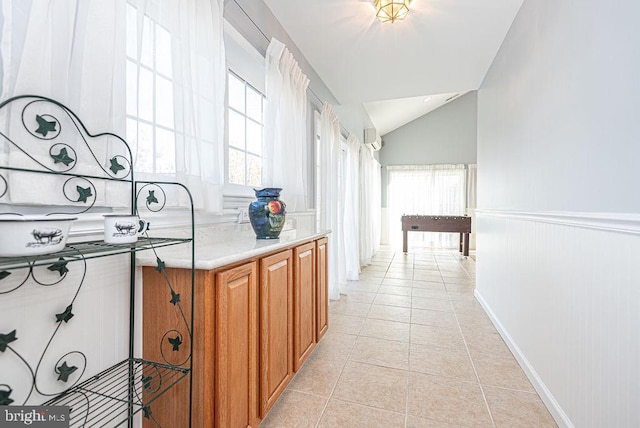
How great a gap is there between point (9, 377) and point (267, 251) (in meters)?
0.84

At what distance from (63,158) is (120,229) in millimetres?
256

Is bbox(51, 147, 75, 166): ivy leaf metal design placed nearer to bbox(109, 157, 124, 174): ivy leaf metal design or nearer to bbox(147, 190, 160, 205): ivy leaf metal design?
bbox(109, 157, 124, 174): ivy leaf metal design

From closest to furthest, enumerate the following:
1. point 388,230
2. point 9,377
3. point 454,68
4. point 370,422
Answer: point 9,377 → point 370,422 → point 454,68 → point 388,230

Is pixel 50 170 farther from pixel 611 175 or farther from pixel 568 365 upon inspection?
pixel 568 365

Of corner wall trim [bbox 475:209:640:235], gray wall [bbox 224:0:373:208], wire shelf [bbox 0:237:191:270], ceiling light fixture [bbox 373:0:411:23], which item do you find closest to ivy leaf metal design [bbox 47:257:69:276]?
wire shelf [bbox 0:237:191:270]

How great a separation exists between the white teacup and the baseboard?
6.40ft

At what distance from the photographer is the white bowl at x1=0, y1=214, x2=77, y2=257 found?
0.61 metres

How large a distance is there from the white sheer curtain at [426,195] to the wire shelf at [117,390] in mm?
7103

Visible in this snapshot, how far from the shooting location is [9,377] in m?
0.78

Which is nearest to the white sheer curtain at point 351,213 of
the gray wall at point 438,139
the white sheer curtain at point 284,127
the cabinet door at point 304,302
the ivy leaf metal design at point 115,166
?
the white sheer curtain at point 284,127

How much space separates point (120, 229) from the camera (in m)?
0.87

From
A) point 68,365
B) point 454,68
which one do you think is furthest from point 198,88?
point 454,68

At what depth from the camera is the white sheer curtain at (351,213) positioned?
4258mm

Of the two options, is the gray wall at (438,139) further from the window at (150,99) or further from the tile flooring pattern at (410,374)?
the window at (150,99)
